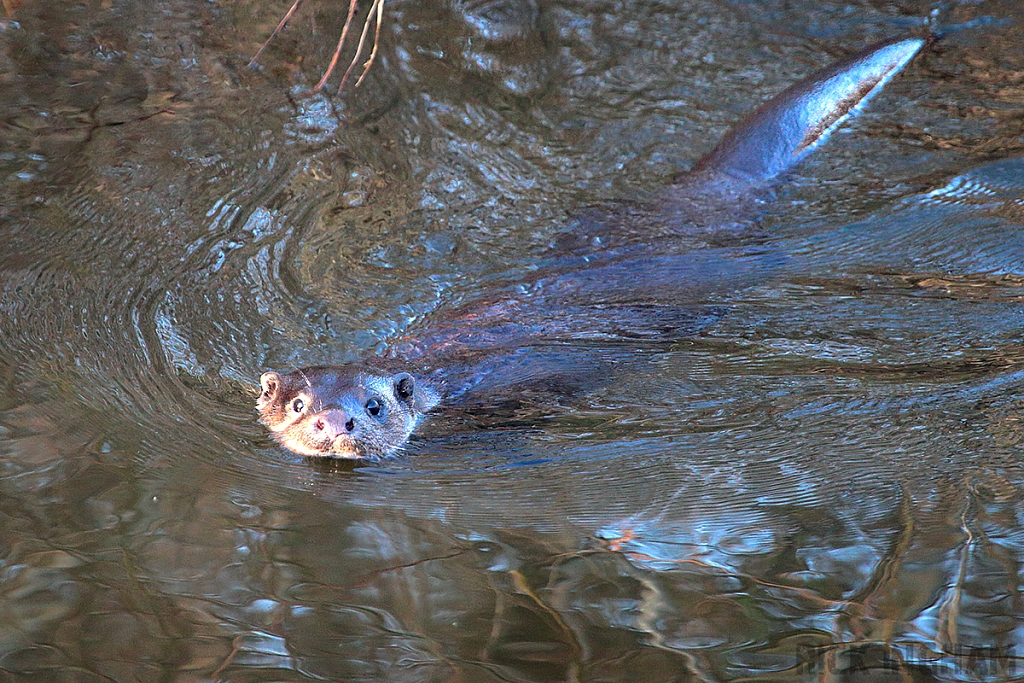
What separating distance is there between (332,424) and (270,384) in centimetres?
31

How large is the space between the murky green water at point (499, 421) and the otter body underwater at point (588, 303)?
122 mm

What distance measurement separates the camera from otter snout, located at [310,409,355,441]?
328 cm

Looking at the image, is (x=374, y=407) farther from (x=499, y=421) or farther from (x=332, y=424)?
(x=499, y=421)

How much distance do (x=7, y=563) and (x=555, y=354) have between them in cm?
206

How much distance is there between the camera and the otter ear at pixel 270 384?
3.42 m

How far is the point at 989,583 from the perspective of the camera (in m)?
2.65

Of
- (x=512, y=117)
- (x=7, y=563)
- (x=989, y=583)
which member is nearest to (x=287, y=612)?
(x=7, y=563)

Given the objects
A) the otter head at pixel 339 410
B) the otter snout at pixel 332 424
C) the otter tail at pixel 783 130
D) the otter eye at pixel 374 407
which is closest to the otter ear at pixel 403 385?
the otter head at pixel 339 410

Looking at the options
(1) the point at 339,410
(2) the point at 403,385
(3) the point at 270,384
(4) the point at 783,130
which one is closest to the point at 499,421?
(2) the point at 403,385

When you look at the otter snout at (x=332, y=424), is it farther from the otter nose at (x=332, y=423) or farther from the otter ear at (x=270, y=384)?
the otter ear at (x=270, y=384)

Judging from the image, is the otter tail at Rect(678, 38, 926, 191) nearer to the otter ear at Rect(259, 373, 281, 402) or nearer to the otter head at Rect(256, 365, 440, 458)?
the otter head at Rect(256, 365, 440, 458)

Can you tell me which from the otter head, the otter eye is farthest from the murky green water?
the otter eye

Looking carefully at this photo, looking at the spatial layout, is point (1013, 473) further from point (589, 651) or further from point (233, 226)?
point (233, 226)

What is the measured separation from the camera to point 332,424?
129 inches
